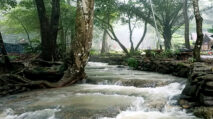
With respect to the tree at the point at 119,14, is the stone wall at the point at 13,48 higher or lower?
lower

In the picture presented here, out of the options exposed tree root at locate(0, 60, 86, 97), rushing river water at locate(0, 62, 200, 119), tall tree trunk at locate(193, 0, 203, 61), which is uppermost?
tall tree trunk at locate(193, 0, 203, 61)

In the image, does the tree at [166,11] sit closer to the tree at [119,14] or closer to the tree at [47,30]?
the tree at [119,14]

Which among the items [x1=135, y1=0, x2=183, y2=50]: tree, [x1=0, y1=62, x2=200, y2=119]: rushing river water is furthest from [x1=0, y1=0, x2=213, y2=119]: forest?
[x1=135, y1=0, x2=183, y2=50]: tree

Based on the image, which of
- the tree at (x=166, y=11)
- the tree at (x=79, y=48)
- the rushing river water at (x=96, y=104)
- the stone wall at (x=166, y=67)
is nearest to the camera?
the rushing river water at (x=96, y=104)

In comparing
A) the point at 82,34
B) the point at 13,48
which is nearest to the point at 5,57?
the point at 82,34

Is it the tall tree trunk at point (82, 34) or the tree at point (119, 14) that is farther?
the tree at point (119, 14)

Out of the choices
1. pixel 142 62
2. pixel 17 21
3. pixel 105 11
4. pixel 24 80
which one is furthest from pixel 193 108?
pixel 17 21

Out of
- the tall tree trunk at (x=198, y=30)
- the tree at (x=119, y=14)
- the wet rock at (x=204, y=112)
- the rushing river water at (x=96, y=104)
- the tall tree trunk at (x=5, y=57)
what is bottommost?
the rushing river water at (x=96, y=104)

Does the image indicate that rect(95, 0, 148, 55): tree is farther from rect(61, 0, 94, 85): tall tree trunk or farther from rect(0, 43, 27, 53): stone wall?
rect(61, 0, 94, 85): tall tree trunk

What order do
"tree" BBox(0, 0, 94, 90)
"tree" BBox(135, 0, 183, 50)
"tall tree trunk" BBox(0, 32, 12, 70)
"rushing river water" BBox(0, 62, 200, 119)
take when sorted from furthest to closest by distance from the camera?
"tree" BBox(135, 0, 183, 50), "tall tree trunk" BBox(0, 32, 12, 70), "tree" BBox(0, 0, 94, 90), "rushing river water" BBox(0, 62, 200, 119)

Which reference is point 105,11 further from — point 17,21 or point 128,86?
point 128,86

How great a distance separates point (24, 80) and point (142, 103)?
4197 mm

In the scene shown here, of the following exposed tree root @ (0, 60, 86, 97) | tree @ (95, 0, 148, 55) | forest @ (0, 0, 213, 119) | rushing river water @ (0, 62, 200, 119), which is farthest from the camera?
tree @ (95, 0, 148, 55)

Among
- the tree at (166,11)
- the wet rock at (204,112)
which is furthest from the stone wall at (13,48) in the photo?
the wet rock at (204,112)
